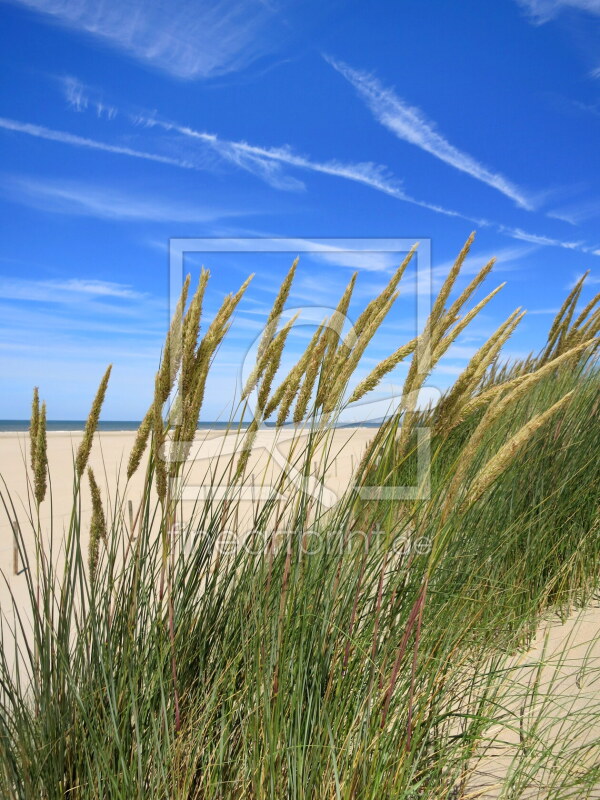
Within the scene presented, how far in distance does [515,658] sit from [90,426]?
208cm

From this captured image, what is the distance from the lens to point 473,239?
197cm

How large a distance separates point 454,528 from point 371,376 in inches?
17.5

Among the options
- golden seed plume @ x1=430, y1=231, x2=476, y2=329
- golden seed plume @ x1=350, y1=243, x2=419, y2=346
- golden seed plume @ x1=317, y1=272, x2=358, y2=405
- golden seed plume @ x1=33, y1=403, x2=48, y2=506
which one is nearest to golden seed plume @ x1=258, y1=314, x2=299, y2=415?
golden seed plume @ x1=317, y1=272, x2=358, y2=405

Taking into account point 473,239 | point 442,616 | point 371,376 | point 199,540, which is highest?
point 473,239

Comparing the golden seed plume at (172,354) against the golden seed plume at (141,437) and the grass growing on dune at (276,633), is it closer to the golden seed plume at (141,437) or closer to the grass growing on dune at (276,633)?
the grass growing on dune at (276,633)

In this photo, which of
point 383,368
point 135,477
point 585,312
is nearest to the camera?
point 383,368

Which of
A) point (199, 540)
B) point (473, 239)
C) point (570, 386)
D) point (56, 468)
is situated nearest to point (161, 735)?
point (199, 540)

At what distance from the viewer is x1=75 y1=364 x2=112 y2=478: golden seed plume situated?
1744mm

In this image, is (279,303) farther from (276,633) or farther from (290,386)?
(276,633)

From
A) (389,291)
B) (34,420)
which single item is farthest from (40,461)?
(389,291)

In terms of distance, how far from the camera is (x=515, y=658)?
2.71 m

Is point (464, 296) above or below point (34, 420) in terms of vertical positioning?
above

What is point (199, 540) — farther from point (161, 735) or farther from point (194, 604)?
point (161, 735)

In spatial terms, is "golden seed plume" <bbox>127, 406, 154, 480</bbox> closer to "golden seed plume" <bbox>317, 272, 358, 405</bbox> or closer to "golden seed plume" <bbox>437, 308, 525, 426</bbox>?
"golden seed plume" <bbox>317, 272, 358, 405</bbox>
